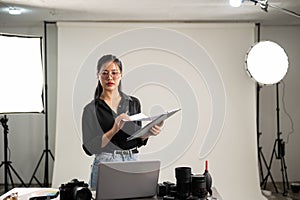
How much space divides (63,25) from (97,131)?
3.08 m

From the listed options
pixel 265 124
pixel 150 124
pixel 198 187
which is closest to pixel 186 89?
pixel 265 124

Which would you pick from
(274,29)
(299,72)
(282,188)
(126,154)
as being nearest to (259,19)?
(274,29)

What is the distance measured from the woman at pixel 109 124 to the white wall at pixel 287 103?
12.1 ft

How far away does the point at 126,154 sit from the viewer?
2652 millimetres

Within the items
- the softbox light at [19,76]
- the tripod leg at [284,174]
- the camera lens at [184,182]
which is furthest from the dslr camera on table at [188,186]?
the tripod leg at [284,174]

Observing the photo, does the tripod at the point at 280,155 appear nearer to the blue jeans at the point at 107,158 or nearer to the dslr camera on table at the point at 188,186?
the blue jeans at the point at 107,158

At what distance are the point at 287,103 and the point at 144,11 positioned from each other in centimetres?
255

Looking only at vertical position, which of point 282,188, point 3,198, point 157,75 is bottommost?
point 282,188

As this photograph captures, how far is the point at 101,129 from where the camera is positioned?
2713 mm

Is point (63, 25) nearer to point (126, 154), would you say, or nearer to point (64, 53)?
point (64, 53)

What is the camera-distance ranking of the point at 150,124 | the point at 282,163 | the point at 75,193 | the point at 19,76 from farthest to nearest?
the point at 282,163 → the point at 19,76 → the point at 150,124 → the point at 75,193

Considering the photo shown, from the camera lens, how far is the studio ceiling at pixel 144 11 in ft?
14.9

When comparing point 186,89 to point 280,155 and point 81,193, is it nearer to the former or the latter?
point 280,155

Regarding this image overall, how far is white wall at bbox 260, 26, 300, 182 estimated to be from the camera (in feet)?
20.1
